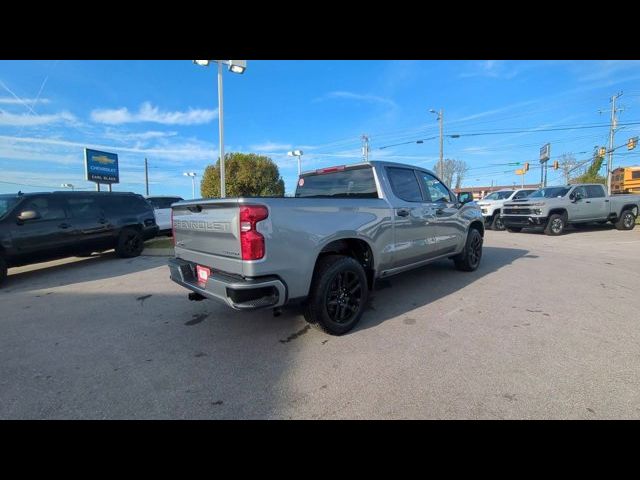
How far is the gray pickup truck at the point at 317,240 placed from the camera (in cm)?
278

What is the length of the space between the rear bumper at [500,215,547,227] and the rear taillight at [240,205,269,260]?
1304 centimetres

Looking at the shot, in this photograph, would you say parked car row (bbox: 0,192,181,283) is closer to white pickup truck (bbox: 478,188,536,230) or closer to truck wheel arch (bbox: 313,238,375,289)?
truck wheel arch (bbox: 313,238,375,289)

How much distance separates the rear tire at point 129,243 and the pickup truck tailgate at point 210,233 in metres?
5.47

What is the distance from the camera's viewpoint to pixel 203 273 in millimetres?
3324

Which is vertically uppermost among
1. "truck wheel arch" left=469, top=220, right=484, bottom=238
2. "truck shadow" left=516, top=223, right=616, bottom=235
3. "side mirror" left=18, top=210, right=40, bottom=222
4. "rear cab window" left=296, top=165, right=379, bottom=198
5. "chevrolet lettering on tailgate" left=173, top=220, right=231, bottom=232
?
"rear cab window" left=296, top=165, right=379, bottom=198

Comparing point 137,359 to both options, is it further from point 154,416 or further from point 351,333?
point 351,333

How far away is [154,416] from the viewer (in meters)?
2.15

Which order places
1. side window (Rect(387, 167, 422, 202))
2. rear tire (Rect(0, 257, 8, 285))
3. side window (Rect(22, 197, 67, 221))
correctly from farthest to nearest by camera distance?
side window (Rect(22, 197, 67, 221)) → rear tire (Rect(0, 257, 8, 285)) → side window (Rect(387, 167, 422, 202))

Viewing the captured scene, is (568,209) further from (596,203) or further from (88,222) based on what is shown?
(88,222)

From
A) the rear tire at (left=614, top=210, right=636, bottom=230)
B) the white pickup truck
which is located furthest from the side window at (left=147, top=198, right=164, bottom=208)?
the rear tire at (left=614, top=210, right=636, bottom=230)

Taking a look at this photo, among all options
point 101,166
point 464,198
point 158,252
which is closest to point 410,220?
point 464,198

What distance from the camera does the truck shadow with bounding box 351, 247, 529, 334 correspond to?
4086 mm

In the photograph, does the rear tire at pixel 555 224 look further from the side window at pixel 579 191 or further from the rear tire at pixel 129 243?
the rear tire at pixel 129 243
